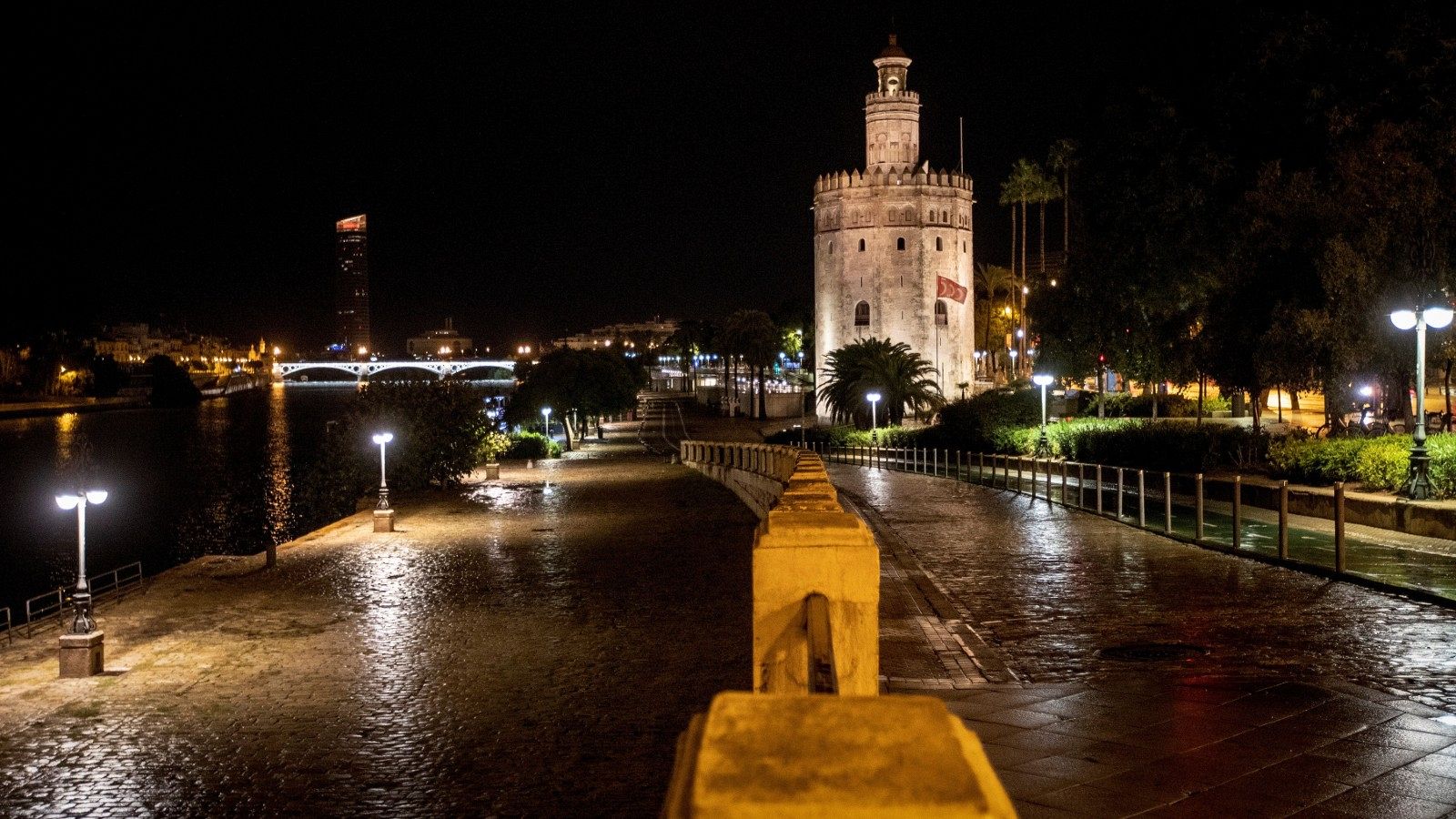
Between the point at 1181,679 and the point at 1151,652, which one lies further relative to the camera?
the point at 1151,652

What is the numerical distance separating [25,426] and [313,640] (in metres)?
133

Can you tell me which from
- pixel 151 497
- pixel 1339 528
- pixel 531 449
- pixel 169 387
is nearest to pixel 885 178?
pixel 531 449

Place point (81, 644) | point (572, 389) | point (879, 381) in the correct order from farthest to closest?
point (572, 389) → point (879, 381) → point (81, 644)

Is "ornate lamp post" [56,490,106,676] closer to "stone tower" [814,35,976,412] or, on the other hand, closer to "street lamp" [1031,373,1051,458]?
"street lamp" [1031,373,1051,458]

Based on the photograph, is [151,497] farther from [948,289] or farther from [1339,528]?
[1339,528]

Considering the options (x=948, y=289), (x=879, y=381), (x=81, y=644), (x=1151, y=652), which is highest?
(x=948, y=289)

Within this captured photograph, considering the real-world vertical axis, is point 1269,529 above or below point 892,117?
below

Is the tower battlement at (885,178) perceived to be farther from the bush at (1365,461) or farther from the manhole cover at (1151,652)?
the manhole cover at (1151,652)

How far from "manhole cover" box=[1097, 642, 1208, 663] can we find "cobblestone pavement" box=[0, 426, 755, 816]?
3088 mm

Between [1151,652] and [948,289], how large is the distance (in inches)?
2935

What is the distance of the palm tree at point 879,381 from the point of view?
205 feet

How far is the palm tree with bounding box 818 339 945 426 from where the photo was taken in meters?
62.3

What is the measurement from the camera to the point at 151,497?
230 feet

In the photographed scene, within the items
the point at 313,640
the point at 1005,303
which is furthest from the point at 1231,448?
the point at 1005,303
